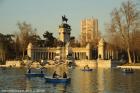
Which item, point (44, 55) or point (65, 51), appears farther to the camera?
point (44, 55)

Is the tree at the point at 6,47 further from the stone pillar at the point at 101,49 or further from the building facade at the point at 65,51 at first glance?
the stone pillar at the point at 101,49

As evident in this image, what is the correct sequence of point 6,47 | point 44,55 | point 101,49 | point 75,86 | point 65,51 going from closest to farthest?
point 75,86 < point 101,49 < point 65,51 < point 44,55 < point 6,47

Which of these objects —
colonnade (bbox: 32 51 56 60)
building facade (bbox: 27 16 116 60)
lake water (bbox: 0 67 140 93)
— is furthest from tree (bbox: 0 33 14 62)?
lake water (bbox: 0 67 140 93)

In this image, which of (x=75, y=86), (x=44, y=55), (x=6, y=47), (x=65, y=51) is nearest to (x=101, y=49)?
(x=65, y=51)

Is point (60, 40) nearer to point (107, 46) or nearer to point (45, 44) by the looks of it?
point (45, 44)

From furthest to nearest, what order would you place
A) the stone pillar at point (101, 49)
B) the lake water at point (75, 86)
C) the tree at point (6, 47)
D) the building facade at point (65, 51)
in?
the tree at point (6, 47), the building facade at point (65, 51), the stone pillar at point (101, 49), the lake water at point (75, 86)

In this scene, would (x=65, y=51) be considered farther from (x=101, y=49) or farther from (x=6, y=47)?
(x=6, y=47)

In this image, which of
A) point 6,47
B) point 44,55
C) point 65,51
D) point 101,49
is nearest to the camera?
point 101,49

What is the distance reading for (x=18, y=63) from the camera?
393ft

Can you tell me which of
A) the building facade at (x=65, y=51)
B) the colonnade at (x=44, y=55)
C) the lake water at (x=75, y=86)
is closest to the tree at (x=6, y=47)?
the building facade at (x=65, y=51)

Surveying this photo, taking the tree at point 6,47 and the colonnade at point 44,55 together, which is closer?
the tree at point 6,47

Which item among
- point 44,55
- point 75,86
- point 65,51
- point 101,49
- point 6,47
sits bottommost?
point 75,86

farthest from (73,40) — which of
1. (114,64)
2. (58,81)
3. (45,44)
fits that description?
(58,81)

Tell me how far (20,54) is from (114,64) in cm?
3830
